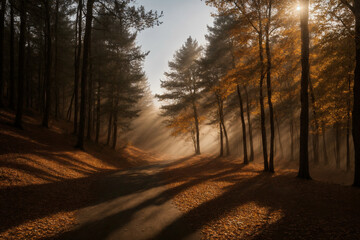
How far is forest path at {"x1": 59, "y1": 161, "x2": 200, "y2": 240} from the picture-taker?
14.4 ft

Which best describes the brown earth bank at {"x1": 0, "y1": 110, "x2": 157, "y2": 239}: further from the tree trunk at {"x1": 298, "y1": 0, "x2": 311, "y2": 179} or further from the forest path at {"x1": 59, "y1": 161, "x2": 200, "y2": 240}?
the tree trunk at {"x1": 298, "y1": 0, "x2": 311, "y2": 179}

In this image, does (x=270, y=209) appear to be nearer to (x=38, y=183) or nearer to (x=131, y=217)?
(x=131, y=217)

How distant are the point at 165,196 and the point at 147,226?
93.1 inches

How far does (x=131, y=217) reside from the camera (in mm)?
5230

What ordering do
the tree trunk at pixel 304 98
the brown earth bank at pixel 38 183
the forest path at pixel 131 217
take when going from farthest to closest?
1. the tree trunk at pixel 304 98
2. the brown earth bank at pixel 38 183
3. the forest path at pixel 131 217

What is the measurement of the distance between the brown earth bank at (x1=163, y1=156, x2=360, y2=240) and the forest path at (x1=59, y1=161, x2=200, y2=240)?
0.47m

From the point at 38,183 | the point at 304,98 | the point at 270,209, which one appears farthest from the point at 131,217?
the point at 304,98

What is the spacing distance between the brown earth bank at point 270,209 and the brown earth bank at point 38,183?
12.9ft

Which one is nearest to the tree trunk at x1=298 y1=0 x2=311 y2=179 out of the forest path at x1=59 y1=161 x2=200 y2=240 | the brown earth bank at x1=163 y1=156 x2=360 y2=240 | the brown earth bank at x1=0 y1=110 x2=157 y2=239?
the brown earth bank at x1=163 y1=156 x2=360 y2=240

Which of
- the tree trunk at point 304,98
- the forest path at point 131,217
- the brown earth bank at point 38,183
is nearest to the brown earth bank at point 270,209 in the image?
the forest path at point 131,217

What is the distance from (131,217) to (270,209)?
181 inches

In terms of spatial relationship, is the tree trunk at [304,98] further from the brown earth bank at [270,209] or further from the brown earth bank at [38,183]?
the brown earth bank at [38,183]

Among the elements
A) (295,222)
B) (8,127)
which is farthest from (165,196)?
(8,127)

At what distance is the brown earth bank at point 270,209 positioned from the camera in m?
4.44
